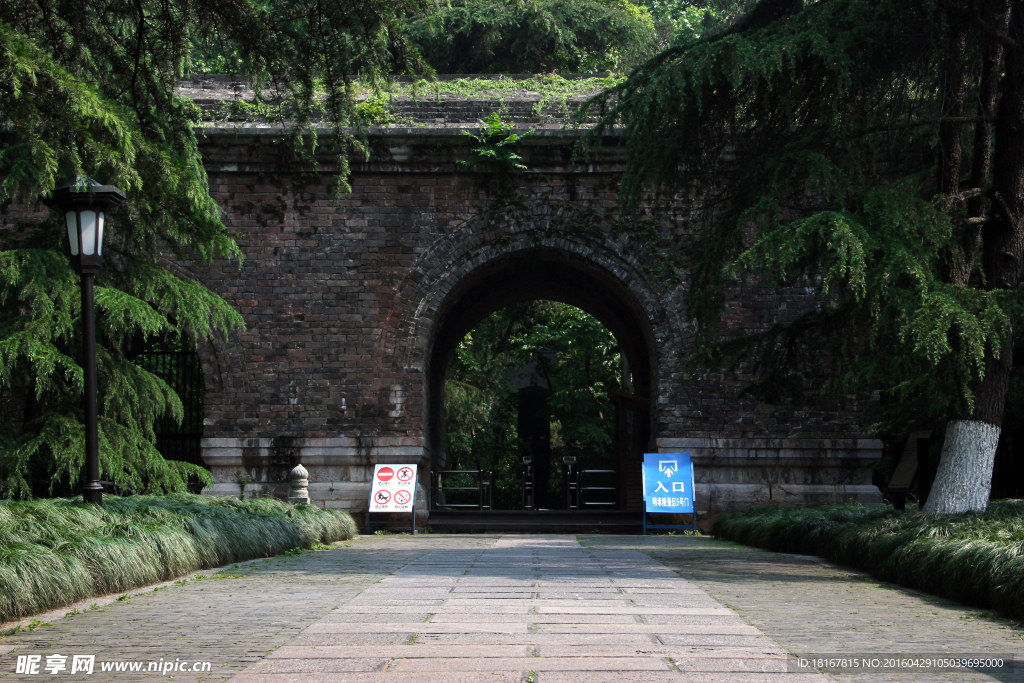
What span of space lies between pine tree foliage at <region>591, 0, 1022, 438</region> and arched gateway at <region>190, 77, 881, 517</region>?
14.5ft

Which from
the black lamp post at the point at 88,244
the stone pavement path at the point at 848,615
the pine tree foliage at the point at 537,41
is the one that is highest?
the pine tree foliage at the point at 537,41

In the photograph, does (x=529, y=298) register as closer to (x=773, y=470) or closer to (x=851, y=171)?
(x=773, y=470)

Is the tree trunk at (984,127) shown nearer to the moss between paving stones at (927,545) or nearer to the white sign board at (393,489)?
the moss between paving stones at (927,545)

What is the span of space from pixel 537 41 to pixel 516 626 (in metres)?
24.3

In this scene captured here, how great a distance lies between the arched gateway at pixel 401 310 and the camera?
14.3m

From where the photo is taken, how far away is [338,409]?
14359mm

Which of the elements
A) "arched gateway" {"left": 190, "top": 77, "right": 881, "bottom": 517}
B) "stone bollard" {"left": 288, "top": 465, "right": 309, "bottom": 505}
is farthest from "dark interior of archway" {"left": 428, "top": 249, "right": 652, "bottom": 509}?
"stone bollard" {"left": 288, "top": 465, "right": 309, "bottom": 505}

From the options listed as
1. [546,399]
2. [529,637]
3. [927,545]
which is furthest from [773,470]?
[546,399]

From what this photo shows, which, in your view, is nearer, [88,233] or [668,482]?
[88,233]

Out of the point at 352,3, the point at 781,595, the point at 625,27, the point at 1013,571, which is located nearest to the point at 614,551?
the point at 781,595

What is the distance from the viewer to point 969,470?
808cm

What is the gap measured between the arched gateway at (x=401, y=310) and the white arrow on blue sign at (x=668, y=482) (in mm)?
1013

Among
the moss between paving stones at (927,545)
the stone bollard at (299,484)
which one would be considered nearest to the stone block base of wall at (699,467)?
the stone bollard at (299,484)

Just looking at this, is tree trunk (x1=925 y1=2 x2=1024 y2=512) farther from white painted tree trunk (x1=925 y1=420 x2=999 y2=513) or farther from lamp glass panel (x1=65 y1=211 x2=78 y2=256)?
lamp glass panel (x1=65 y1=211 x2=78 y2=256)
